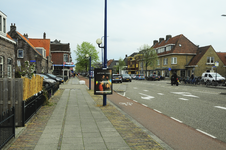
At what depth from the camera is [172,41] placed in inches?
2149

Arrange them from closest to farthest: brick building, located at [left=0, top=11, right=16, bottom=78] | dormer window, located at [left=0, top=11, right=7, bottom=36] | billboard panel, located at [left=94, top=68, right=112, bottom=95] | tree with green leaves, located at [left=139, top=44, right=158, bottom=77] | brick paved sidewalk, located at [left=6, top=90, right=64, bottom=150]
Result: 1. brick paved sidewalk, located at [left=6, top=90, right=64, bottom=150]
2. billboard panel, located at [left=94, top=68, right=112, bottom=95]
3. brick building, located at [left=0, top=11, right=16, bottom=78]
4. dormer window, located at [left=0, top=11, right=7, bottom=36]
5. tree with green leaves, located at [left=139, top=44, right=158, bottom=77]

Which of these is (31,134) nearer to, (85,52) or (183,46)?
(183,46)

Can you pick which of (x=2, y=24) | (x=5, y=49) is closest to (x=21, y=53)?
(x=5, y=49)

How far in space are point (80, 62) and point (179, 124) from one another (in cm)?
6218

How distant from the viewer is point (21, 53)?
3425 cm

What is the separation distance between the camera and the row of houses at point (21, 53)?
1753 centimetres

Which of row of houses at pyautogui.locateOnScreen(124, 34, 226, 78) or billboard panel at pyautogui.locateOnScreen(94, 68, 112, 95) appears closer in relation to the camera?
billboard panel at pyautogui.locateOnScreen(94, 68, 112, 95)

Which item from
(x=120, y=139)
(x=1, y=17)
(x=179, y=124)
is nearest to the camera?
(x=120, y=139)

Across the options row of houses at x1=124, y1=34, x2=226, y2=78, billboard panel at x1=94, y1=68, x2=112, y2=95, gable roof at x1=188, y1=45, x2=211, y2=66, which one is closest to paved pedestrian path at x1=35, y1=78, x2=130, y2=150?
billboard panel at x1=94, y1=68, x2=112, y2=95

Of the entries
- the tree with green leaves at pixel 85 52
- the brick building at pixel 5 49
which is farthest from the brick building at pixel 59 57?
the brick building at pixel 5 49

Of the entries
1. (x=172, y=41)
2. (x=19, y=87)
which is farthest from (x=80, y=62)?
(x=19, y=87)

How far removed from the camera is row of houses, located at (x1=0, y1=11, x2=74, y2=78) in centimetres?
1753

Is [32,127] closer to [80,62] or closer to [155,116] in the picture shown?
[155,116]

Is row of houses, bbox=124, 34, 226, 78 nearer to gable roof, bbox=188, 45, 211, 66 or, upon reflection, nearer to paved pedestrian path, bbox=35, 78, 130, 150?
gable roof, bbox=188, 45, 211, 66
